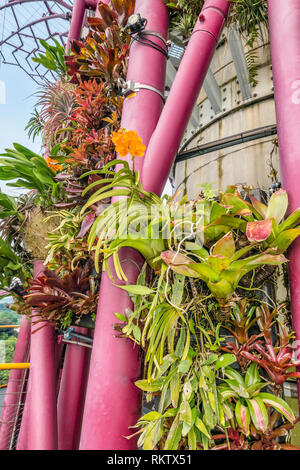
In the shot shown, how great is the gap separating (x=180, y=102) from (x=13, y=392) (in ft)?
6.75

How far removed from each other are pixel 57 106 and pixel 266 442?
2.48m

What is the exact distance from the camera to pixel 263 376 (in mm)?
884

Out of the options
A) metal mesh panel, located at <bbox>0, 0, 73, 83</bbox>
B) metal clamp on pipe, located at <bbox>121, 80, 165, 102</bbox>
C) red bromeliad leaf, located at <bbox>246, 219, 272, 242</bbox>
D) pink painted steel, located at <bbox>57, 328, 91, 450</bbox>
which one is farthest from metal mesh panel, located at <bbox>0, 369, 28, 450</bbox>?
metal mesh panel, located at <bbox>0, 0, 73, 83</bbox>

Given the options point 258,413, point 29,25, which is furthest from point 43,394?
point 29,25

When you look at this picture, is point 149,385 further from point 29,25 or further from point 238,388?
point 29,25

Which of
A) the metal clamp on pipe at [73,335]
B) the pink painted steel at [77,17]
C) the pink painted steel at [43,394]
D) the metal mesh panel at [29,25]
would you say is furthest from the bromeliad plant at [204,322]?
the metal mesh panel at [29,25]

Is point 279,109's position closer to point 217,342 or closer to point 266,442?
point 217,342

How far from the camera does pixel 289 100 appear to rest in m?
1.02

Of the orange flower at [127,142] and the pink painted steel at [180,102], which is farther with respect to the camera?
the pink painted steel at [180,102]

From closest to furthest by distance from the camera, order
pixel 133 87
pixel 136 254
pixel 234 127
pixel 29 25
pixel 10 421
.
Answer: pixel 136 254 < pixel 133 87 < pixel 10 421 < pixel 234 127 < pixel 29 25

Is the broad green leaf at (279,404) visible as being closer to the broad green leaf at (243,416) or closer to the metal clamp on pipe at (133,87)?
the broad green leaf at (243,416)

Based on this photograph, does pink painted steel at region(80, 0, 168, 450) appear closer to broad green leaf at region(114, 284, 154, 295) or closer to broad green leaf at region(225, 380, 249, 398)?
broad green leaf at region(114, 284, 154, 295)

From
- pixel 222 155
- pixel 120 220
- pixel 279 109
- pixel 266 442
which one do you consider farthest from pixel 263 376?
pixel 222 155

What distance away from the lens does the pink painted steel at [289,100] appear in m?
0.90
